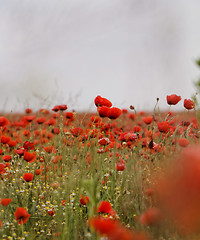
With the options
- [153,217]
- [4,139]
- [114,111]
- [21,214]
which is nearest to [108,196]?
[114,111]

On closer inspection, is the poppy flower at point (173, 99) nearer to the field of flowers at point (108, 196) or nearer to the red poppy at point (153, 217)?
the field of flowers at point (108, 196)

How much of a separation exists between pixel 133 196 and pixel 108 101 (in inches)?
36.0

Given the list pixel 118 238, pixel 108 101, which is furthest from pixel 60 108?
pixel 118 238

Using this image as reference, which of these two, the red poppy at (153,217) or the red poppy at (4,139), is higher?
the red poppy at (4,139)

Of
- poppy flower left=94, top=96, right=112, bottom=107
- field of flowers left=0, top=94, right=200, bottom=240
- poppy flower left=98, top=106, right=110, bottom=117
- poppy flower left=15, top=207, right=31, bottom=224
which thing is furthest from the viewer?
poppy flower left=94, top=96, right=112, bottom=107

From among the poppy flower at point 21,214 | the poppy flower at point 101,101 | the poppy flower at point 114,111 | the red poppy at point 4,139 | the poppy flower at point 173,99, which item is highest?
the poppy flower at point 173,99

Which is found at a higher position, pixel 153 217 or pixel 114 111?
pixel 114 111

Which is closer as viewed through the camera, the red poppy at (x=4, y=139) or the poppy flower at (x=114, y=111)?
the poppy flower at (x=114, y=111)

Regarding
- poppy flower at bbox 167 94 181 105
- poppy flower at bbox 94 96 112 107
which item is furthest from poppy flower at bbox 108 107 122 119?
poppy flower at bbox 167 94 181 105

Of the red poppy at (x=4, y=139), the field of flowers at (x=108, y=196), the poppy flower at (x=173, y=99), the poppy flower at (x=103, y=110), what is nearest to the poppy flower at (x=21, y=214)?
the field of flowers at (x=108, y=196)

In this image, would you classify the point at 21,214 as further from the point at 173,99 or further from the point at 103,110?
the point at 173,99

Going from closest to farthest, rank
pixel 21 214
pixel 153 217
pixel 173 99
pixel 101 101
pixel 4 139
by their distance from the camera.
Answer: pixel 153 217
pixel 21 214
pixel 101 101
pixel 173 99
pixel 4 139

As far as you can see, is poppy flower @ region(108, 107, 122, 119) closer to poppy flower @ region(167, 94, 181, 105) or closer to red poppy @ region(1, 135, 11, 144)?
poppy flower @ region(167, 94, 181, 105)

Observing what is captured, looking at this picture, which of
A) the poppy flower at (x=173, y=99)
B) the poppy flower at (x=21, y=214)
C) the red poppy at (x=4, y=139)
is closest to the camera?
the poppy flower at (x=21, y=214)
